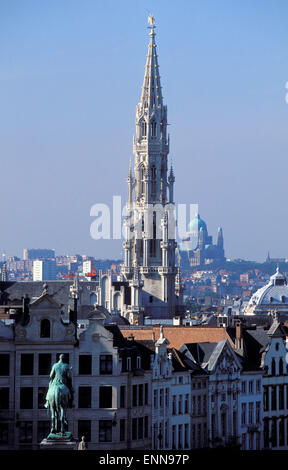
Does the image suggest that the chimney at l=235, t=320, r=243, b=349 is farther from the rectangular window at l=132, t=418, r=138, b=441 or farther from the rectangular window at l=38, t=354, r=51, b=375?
the rectangular window at l=38, t=354, r=51, b=375

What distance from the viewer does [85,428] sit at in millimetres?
103188

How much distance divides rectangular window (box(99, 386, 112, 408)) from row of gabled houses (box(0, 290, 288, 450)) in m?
0.06

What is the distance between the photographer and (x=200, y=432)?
114062 millimetres

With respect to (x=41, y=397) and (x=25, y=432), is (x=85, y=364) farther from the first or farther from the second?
(x=25, y=432)

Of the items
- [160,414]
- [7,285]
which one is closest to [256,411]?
[160,414]

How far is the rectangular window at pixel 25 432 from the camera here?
10169cm

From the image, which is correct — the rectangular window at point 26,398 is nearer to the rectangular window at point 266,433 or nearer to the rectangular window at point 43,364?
the rectangular window at point 43,364

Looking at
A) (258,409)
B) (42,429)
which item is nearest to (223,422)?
(258,409)

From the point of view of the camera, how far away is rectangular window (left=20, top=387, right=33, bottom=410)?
4035 inches

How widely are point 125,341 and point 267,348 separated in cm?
1675

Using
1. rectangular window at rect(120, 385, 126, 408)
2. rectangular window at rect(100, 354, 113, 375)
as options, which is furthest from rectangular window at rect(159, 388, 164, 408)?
rectangular window at rect(100, 354, 113, 375)

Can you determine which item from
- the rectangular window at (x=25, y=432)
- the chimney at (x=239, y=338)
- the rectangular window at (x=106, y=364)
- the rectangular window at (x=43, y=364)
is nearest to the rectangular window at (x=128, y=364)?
the rectangular window at (x=106, y=364)
